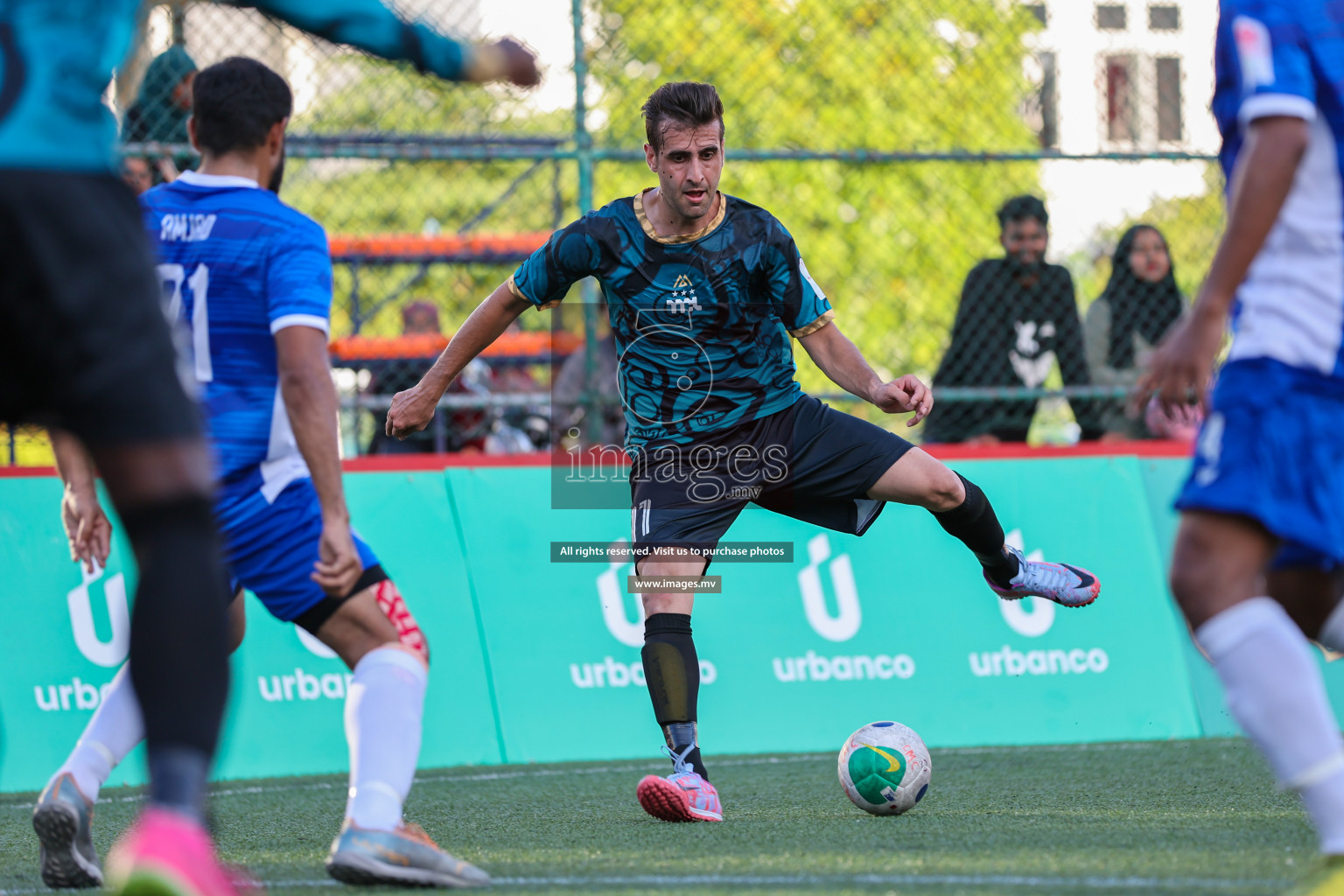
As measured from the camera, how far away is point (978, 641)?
A: 7.34 metres

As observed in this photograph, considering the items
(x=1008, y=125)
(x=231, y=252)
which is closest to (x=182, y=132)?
(x=231, y=252)

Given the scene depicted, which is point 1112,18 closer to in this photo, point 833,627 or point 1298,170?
point 833,627

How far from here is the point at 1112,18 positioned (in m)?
10.8

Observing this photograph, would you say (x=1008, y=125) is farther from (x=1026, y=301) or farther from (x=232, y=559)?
(x=232, y=559)

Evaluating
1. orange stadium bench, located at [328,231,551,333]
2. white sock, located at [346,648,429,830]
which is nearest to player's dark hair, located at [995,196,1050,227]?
orange stadium bench, located at [328,231,551,333]

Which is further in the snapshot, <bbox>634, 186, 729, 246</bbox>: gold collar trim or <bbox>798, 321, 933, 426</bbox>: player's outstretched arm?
<bbox>634, 186, 729, 246</bbox>: gold collar trim

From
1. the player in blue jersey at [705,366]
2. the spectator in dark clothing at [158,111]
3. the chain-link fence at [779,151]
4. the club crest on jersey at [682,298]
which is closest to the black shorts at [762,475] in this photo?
the player in blue jersey at [705,366]

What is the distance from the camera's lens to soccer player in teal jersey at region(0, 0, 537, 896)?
2227 millimetres

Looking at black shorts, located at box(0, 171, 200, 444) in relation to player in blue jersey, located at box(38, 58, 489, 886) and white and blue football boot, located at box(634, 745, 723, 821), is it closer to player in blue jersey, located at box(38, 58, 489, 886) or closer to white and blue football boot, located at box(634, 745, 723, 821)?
player in blue jersey, located at box(38, 58, 489, 886)

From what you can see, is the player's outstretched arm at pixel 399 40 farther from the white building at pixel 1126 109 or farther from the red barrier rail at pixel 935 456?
the white building at pixel 1126 109

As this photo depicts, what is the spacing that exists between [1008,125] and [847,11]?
20.4ft

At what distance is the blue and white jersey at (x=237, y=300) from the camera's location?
347cm

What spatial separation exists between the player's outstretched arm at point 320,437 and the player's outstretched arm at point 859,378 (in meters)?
2.21

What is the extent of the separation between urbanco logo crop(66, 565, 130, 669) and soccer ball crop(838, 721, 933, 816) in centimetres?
346
